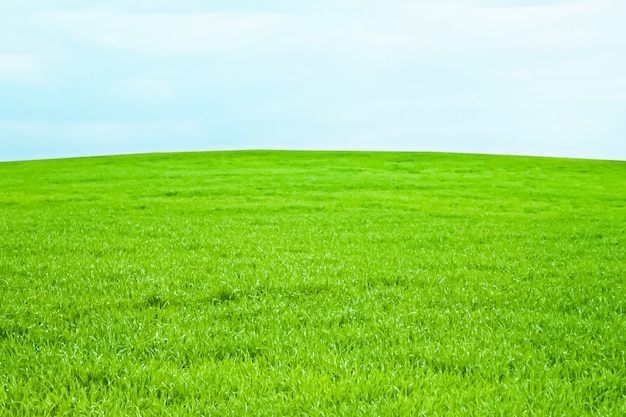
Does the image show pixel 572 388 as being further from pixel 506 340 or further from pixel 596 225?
pixel 596 225

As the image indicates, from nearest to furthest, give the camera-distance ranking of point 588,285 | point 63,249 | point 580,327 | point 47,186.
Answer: point 580,327, point 588,285, point 63,249, point 47,186

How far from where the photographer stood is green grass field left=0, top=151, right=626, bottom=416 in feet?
18.1

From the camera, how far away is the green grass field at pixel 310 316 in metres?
5.51

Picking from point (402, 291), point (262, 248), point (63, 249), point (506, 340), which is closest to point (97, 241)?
point (63, 249)

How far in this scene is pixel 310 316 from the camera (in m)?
7.86

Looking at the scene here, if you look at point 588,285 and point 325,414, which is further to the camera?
point 588,285

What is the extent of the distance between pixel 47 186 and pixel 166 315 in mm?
31681

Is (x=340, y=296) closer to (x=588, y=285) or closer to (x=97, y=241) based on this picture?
(x=588, y=285)

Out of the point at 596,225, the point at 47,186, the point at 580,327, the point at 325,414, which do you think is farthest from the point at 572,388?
the point at 47,186

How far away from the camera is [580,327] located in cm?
756

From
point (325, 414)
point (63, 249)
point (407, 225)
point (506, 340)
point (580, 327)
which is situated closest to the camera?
point (325, 414)

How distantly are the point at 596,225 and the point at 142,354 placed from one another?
1846 centimetres

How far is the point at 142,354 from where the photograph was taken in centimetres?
648

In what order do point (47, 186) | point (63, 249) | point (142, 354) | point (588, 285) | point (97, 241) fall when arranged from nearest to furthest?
point (142, 354) < point (588, 285) < point (63, 249) < point (97, 241) < point (47, 186)
